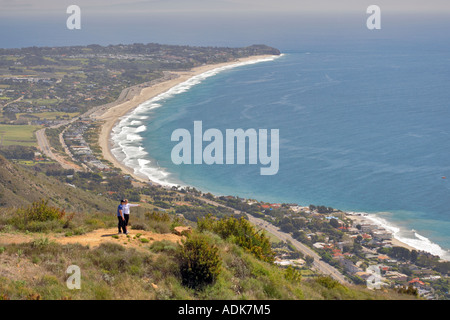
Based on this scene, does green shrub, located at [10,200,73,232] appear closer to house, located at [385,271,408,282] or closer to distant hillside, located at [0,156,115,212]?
distant hillside, located at [0,156,115,212]

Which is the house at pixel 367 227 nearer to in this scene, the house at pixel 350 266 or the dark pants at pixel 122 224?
the house at pixel 350 266

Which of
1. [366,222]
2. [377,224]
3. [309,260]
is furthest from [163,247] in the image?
[377,224]

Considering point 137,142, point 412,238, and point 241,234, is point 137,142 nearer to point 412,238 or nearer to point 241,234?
point 412,238

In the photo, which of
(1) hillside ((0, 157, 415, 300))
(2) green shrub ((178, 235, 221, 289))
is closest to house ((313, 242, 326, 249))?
(1) hillside ((0, 157, 415, 300))

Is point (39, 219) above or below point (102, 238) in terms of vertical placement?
above

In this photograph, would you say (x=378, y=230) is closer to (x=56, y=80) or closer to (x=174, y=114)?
(x=174, y=114)

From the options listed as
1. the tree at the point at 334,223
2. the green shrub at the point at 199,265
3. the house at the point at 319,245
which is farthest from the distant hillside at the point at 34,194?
the tree at the point at 334,223
